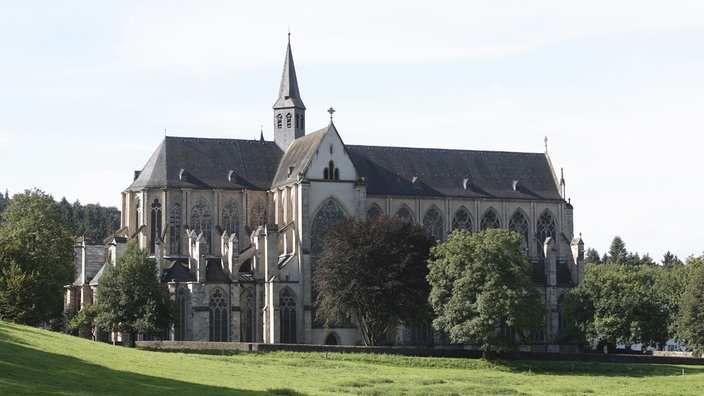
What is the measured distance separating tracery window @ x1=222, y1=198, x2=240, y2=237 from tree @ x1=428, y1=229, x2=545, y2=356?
22399 mm

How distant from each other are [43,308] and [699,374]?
2058 inches

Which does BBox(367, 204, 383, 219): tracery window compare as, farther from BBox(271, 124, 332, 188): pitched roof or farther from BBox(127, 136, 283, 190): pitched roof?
BBox(127, 136, 283, 190): pitched roof

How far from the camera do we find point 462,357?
306 feet

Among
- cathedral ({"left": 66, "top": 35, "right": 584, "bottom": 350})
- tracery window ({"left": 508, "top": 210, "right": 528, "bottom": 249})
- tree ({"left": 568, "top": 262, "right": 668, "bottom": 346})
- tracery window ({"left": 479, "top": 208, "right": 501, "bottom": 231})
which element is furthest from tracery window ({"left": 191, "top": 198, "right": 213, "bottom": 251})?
tree ({"left": 568, "top": 262, "right": 668, "bottom": 346})

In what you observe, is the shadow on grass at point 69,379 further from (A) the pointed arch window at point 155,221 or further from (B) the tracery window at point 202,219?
(B) the tracery window at point 202,219

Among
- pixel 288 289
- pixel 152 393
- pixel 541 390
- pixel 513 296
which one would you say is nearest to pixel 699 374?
pixel 513 296

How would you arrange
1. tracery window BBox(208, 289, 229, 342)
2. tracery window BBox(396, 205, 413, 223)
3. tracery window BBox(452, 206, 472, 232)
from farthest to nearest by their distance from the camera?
tracery window BBox(452, 206, 472, 232) < tracery window BBox(396, 205, 413, 223) < tracery window BBox(208, 289, 229, 342)

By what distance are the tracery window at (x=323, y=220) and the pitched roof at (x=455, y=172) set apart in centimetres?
615

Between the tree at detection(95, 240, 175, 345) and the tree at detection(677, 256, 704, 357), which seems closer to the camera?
the tree at detection(95, 240, 175, 345)

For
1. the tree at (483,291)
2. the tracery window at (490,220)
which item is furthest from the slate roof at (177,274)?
the tracery window at (490,220)

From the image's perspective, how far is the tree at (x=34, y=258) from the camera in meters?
94.4

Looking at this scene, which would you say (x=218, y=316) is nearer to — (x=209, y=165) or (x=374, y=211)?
(x=209, y=165)

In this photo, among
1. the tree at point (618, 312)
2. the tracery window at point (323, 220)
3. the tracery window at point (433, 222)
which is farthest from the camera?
the tracery window at point (433, 222)

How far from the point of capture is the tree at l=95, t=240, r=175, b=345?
91125 mm
